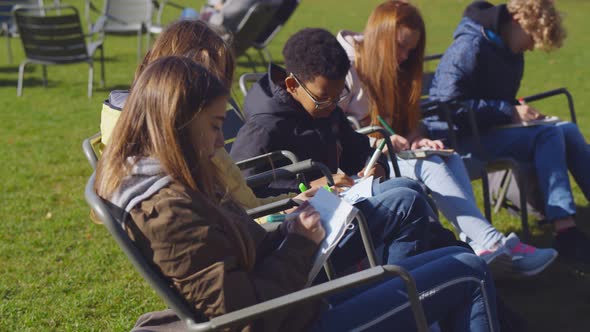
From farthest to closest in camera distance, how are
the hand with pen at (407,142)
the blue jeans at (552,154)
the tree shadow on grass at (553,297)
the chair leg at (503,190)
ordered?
1. the chair leg at (503,190)
2. the blue jeans at (552,154)
3. the hand with pen at (407,142)
4. the tree shadow on grass at (553,297)

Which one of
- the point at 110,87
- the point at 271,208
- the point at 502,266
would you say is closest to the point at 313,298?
the point at 271,208

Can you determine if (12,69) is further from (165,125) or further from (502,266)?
(165,125)

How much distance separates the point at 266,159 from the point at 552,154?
1.76 meters

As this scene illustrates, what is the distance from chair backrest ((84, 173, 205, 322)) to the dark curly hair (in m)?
1.46

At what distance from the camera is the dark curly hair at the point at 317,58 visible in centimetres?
334

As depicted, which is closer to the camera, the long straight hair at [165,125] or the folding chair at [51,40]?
the long straight hair at [165,125]

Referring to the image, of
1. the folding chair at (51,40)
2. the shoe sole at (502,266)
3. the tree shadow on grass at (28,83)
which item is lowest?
the tree shadow on grass at (28,83)

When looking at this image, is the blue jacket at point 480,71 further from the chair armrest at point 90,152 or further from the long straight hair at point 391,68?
the chair armrest at point 90,152

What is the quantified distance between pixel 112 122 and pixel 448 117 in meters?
2.15

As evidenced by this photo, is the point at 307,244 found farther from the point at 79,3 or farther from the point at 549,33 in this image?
the point at 79,3

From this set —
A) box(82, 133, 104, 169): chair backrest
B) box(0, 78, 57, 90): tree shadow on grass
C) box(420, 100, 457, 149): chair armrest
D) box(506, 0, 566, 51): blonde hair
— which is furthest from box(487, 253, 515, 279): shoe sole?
box(0, 78, 57, 90): tree shadow on grass

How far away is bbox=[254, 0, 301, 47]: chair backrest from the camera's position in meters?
10.4

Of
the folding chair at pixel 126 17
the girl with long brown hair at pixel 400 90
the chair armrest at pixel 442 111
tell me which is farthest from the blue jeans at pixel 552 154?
the folding chair at pixel 126 17

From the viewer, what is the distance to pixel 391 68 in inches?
163
